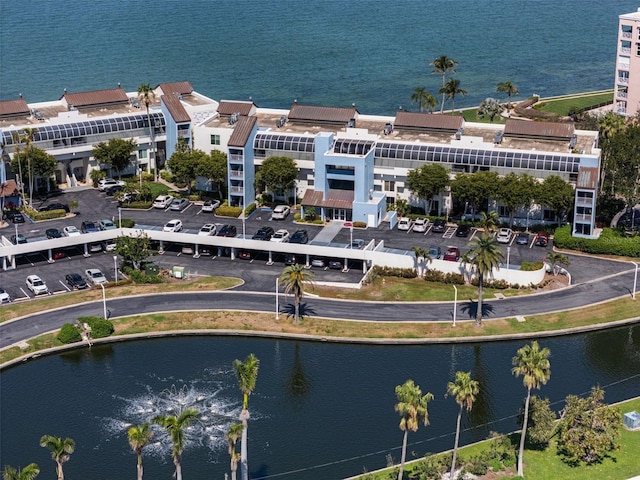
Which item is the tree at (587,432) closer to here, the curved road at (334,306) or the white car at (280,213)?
the curved road at (334,306)

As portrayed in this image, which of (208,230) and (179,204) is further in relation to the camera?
(179,204)

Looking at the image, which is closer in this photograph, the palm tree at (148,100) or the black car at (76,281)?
the black car at (76,281)

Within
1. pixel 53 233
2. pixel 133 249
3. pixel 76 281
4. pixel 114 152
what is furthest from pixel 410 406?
pixel 114 152

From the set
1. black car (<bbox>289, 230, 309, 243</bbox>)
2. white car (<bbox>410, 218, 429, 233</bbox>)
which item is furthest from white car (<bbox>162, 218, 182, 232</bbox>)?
white car (<bbox>410, 218, 429, 233</bbox>)

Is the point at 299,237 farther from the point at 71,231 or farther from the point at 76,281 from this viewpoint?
the point at 71,231

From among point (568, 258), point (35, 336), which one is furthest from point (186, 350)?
point (568, 258)

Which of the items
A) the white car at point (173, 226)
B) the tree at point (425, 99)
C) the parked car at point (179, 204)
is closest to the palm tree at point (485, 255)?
the white car at point (173, 226)

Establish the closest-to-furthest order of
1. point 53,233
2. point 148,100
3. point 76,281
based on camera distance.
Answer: point 76,281, point 53,233, point 148,100
